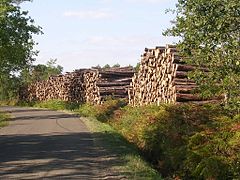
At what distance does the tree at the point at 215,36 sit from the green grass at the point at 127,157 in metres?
2.48

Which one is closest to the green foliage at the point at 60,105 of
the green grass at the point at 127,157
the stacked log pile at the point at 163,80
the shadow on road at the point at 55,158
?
the stacked log pile at the point at 163,80

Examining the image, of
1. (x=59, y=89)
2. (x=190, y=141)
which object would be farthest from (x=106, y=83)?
(x=190, y=141)

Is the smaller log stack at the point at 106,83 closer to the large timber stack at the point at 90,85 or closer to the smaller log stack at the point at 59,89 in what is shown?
the large timber stack at the point at 90,85

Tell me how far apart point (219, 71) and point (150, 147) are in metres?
4.20

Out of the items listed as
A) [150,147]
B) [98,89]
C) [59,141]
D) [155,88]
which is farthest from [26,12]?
[150,147]

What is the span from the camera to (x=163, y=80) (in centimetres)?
1838

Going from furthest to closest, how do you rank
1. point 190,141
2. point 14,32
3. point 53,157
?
point 14,32 → point 53,157 → point 190,141

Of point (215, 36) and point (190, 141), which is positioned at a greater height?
point (215, 36)

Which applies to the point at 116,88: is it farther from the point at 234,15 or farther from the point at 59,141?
the point at 234,15

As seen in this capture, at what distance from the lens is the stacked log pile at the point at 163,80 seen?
53.9ft

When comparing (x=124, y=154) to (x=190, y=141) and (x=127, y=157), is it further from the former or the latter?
(x=190, y=141)

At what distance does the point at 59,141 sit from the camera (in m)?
16.2

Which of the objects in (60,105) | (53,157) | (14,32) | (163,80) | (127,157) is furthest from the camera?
(60,105)

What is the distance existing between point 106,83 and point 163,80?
1461cm
